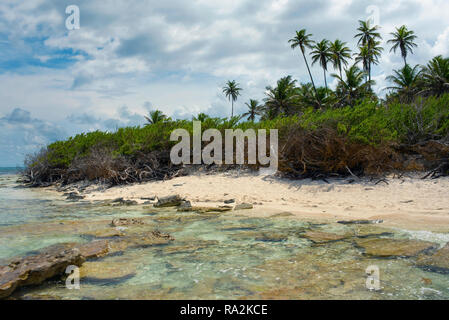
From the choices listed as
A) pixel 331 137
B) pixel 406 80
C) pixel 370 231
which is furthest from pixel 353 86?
pixel 370 231

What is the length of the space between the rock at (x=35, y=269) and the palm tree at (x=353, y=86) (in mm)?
31973

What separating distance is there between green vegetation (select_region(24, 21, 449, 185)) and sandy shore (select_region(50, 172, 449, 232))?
109 centimetres

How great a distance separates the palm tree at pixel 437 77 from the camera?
94.3ft

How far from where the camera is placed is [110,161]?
18172 millimetres

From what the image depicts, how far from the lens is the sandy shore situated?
808 centimetres

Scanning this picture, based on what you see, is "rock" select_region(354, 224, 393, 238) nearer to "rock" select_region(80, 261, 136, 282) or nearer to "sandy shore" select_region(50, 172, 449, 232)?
"sandy shore" select_region(50, 172, 449, 232)

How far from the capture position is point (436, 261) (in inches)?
180

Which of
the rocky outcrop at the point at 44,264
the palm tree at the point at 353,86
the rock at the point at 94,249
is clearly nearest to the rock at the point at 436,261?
the rocky outcrop at the point at 44,264

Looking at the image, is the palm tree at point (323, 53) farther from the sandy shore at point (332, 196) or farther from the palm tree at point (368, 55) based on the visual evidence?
the sandy shore at point (332, 196)

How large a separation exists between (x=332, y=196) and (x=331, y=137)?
289 cm
